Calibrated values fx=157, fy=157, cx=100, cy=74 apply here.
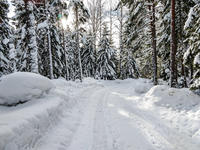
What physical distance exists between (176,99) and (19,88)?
24.3 feet

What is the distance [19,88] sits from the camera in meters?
6.66

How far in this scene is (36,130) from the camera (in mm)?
4336

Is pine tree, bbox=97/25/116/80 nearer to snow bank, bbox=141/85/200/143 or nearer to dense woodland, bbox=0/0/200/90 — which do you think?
→ dense woodland, bbox=0/0/200/90

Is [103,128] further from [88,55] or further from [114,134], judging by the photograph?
[88,55]

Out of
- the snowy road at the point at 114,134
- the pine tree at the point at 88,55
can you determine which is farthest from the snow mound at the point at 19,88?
the pine tree at the point at 88,55

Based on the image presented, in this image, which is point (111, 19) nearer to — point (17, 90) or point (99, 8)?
point (99, 8)

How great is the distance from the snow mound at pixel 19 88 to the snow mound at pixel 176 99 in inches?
242

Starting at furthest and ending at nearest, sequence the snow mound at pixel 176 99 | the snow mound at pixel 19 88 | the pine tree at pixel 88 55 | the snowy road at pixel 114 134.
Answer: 1. the pine tree at pixel 88 55
2. the snow mound at pixel 176 99
3. the snow mound at pixel 19 88
4. the snowy road at pixel 114 134

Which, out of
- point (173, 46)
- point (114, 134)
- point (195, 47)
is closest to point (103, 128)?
point (114, 134)

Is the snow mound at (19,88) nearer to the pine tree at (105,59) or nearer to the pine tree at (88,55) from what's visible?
the pine tree at (105,59)

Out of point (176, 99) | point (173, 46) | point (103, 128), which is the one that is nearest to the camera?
point (103, 128)

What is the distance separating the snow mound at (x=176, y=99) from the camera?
23.8ft

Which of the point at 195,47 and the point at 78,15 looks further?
the point at 78,15

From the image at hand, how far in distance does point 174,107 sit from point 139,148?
4195 mm
